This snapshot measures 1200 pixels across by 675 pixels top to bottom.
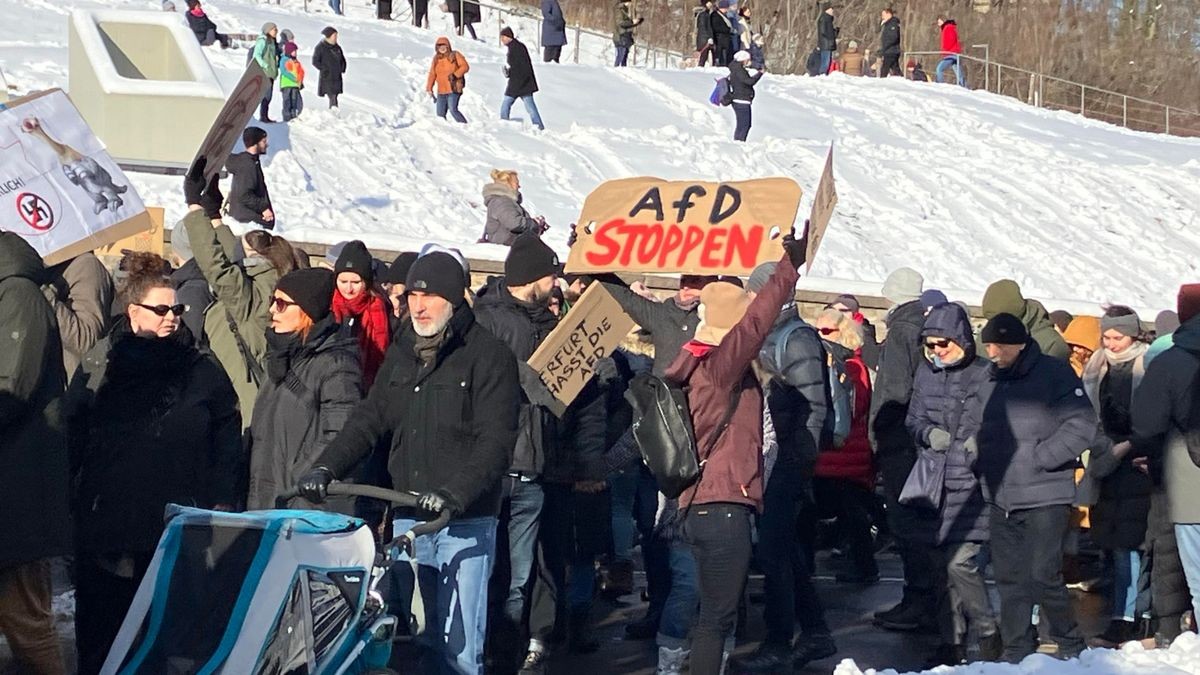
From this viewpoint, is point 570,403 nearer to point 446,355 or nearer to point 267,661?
point 446,355

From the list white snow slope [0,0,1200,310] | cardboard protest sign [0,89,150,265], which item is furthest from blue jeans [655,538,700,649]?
white snow slope [0,0,1200,310]

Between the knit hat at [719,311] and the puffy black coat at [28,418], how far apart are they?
2.48 meters

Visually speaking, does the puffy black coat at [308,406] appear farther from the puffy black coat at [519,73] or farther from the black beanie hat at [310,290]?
the puffy black coat at [519,73]

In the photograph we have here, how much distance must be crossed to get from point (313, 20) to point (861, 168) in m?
11.9

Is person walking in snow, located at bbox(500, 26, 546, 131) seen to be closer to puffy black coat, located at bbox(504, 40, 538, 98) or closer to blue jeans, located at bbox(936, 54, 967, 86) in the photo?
puffy black coat, located at bbox(504, 40, 538, 98)

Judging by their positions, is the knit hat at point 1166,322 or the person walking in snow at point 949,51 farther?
the person walking in snow at point 949,51

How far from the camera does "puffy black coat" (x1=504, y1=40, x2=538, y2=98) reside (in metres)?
28.9

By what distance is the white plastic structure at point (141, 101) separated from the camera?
67.0 ft

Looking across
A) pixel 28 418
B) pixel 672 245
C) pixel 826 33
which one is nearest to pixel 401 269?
pixel 672 245

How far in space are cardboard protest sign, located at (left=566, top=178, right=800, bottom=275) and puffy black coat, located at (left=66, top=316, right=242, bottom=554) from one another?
2.30 meters

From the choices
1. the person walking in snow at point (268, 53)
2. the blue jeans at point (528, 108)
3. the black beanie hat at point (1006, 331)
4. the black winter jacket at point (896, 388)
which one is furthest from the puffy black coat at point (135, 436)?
the blue jeans at point (528, 108)

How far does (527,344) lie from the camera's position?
9031 millimetres

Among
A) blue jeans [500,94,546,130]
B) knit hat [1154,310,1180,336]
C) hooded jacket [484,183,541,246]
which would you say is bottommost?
blue jeans [500,94,546,130]

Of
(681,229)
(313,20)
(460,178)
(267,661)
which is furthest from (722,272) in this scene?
(313,20)
